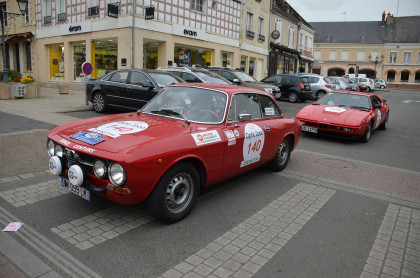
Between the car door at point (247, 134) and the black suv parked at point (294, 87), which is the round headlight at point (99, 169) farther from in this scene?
the black suv parked at point (294, 87)

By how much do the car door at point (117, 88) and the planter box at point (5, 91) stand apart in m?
6.13

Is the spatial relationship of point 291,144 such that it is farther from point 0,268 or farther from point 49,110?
point 49,110

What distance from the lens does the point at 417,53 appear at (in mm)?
65062

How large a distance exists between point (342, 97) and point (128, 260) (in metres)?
8.97

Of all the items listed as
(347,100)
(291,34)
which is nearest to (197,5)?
(347,100)

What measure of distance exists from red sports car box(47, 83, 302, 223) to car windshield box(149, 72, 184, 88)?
5387 millimetres

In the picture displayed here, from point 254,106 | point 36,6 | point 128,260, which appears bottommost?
point 128,260

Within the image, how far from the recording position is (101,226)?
12.3 ft

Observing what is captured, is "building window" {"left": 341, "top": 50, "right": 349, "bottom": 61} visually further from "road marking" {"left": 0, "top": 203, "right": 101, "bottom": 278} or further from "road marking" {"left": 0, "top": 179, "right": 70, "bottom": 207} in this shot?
"road marking" {"left": 0, "top": 203, "right": 101, "bottom": 278}

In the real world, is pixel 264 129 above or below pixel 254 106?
below

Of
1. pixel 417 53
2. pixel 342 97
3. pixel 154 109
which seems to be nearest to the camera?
pixel 154 109

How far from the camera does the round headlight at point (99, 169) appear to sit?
3.44 meters

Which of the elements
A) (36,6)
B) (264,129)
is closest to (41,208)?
(264,129)

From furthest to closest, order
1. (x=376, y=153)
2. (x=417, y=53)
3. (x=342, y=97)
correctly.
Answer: (x=417, y=53) → (x=342, y=97) → (x=376, y=153)
